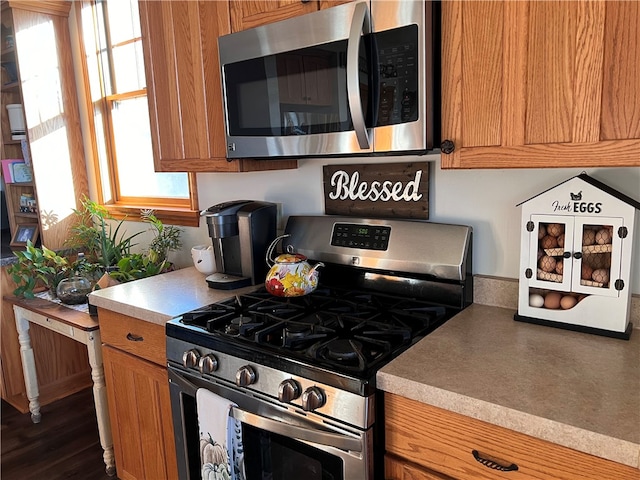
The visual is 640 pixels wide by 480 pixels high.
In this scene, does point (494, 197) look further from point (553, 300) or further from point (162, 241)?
point (162, 241)

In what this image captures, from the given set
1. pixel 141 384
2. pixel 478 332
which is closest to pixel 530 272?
pixel 478 332

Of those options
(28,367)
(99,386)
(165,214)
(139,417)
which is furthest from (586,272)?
(28,367)

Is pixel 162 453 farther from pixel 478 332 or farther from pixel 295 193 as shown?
pixel 478 332

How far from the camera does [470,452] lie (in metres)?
1.06

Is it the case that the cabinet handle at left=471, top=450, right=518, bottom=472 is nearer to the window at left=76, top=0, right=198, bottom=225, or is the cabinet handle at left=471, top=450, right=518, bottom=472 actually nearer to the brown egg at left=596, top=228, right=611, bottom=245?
the brown egg at left=596, top=228, right=611, bottom=245

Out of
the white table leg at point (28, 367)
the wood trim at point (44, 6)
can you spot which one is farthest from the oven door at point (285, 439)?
the wood trim at point (44, 6)

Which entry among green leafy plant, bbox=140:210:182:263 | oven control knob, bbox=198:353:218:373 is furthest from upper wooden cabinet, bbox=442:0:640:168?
green leafy plant, bbox=140:210:182:263

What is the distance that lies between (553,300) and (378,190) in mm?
652

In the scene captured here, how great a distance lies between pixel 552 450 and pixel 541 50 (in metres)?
0.82

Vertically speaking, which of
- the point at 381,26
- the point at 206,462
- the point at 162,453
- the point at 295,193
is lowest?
the point at 162,453

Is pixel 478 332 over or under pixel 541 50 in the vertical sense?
under

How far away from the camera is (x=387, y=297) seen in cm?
165

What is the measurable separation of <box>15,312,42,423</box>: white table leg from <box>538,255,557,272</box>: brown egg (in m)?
2.50

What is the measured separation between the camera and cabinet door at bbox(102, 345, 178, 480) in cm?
178
